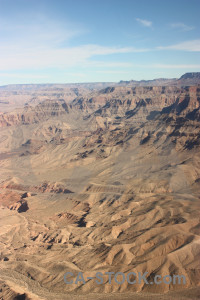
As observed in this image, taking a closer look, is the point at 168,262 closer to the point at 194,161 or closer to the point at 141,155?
the point at 194,161

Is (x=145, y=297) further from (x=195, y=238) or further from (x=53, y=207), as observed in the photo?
(x=53, y=207)

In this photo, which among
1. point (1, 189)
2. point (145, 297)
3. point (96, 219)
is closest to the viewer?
point (145, 297)

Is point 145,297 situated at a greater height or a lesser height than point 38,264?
greater

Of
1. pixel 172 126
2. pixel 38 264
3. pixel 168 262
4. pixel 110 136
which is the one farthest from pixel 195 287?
pixel 110 136

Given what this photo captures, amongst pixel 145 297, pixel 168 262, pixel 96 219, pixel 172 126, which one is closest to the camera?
pixel 145 297

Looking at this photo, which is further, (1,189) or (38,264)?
(1,189)

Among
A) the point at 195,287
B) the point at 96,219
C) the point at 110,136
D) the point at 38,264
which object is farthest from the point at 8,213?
the point at 110,136

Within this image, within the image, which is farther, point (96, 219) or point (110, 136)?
point (110, 136)

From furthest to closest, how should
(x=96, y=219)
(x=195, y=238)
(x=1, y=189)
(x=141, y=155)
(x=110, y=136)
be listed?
(x=110, y=136), (x=141, y=155), (x=1, y=189), (x=96, y=219), (x=195, y=238)

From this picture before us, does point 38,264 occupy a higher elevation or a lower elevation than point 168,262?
lower

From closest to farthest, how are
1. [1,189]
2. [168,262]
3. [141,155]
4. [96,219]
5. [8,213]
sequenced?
[168,262]
[96,219]
[8,213]
[1,189]
[141,155]
